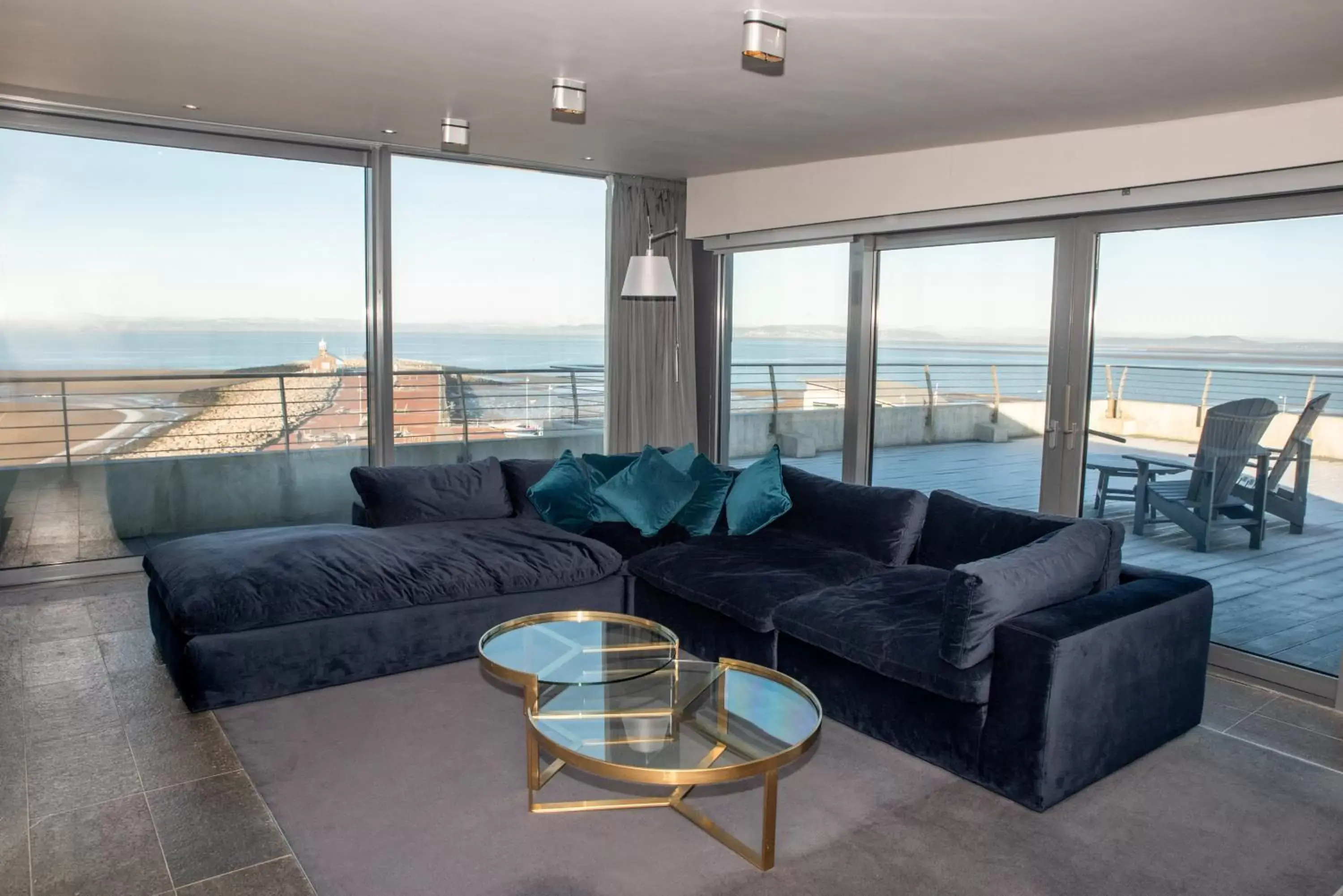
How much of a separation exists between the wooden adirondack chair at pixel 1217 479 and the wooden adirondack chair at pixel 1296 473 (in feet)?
0.09

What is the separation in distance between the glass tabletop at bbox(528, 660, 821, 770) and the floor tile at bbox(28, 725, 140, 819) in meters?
1.35

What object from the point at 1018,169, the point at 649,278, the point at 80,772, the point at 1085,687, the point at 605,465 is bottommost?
the point at 80,772

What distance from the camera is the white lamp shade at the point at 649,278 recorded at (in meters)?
5.00

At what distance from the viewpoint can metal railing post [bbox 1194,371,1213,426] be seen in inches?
166

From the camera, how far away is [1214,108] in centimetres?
391

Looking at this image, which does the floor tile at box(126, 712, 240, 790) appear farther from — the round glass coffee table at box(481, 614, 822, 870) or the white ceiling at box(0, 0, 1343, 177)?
the white ceiling at box(0, 0, 1343, 177)

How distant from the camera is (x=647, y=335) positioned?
675 cm

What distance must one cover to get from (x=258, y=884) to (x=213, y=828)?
374 mm

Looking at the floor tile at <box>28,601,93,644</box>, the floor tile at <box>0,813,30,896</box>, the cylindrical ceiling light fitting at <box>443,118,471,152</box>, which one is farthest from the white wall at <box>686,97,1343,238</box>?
the floor tile at <box>0,813,30,896</box>

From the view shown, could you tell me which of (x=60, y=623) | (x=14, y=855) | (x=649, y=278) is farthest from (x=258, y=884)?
(x=649, y=278)

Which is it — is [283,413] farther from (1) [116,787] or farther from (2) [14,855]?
(2) [14,855]

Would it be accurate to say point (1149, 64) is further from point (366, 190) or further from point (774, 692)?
→ point (366, 190)

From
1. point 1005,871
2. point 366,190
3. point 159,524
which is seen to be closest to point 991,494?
point 1005,871

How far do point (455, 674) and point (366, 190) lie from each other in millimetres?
3218
